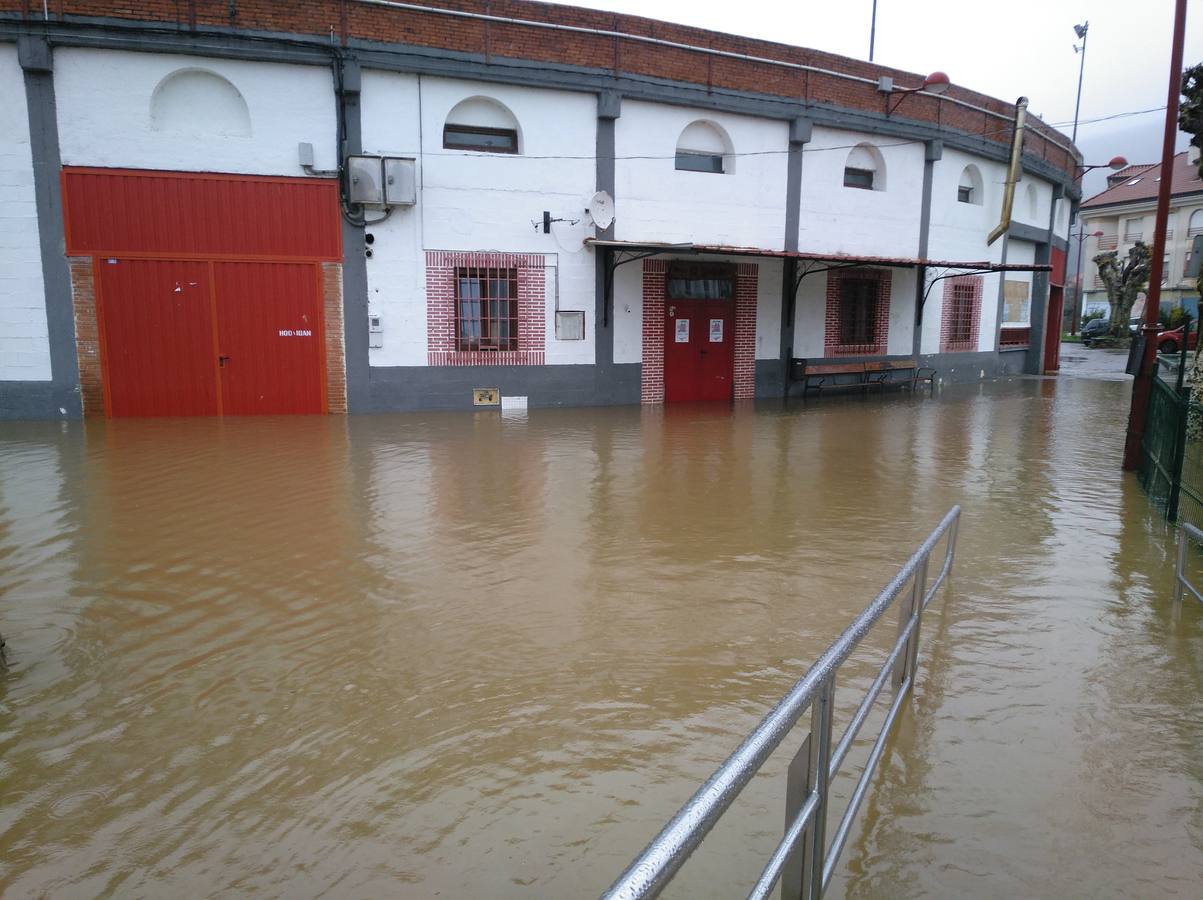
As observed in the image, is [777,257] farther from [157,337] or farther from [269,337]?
[157,337]

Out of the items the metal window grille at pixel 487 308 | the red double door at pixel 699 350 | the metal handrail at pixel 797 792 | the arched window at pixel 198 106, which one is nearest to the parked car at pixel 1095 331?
the red double door at pixel 699 350

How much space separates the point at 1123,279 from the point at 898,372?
24.1 meters

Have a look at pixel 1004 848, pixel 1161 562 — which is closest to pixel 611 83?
pixel 1161 562

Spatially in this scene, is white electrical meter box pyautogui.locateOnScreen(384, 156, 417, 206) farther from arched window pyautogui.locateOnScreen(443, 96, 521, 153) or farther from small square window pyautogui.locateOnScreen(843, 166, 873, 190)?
small square window pyautogui.locateOnScreen(843, 166, 873, 190)

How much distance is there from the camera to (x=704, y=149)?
15.8 m

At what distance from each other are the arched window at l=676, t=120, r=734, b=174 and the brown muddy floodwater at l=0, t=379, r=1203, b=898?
9355 millimetres

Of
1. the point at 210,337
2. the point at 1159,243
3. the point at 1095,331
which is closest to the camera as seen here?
the point at 1159,243

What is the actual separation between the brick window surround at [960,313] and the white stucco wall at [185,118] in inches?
583

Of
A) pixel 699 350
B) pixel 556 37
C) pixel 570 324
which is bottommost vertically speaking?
pixel 699 350

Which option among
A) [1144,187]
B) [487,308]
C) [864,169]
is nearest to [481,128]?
[487,308]

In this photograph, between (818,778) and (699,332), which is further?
(699,332)

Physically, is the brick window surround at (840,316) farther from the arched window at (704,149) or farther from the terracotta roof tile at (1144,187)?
the terracotta roof tile at (1144,187)

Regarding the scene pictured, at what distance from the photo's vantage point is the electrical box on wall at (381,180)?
12750mm

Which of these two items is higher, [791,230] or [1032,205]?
[1032,205]
